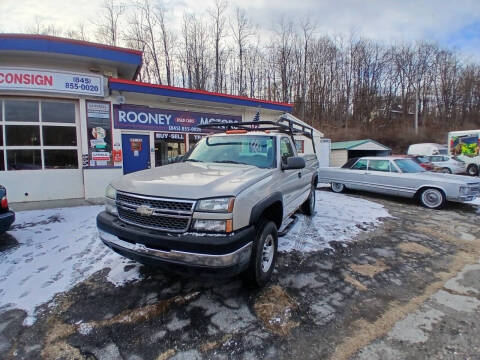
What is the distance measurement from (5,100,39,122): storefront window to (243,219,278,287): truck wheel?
27.8 feet

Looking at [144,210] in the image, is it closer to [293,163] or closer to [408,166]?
[293,163]

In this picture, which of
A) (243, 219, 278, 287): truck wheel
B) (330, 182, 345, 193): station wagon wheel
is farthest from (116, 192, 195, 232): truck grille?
(330, 182, 345, 193): station wagon wheel

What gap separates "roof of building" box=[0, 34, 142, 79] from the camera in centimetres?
699

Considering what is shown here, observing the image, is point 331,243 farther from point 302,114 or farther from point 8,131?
point 302,114

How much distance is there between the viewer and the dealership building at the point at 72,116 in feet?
24.3

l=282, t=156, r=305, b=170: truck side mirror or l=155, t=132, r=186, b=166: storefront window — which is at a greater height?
l=155, t=132, r=186, b=166: storefront window

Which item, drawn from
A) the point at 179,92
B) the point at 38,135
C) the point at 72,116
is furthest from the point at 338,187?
the point at 38,135

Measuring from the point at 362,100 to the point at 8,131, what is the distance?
38.9 metres

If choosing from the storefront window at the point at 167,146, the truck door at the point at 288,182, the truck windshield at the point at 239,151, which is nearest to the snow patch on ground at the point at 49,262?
the truck windshield at the point at 239,151

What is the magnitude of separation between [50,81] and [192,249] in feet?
26.5

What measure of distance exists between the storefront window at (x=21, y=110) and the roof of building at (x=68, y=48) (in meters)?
1.41

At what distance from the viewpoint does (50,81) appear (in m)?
7.52

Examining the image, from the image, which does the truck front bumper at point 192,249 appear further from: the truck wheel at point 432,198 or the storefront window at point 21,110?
the truck wheel at point 432,198

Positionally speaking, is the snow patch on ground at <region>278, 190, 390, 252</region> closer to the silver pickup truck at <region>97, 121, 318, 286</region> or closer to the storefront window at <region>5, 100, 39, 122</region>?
the silver pickup truck at <region>97, 121, 318, 286</region>
